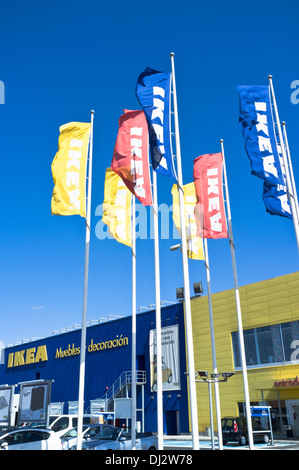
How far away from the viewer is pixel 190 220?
A: 18.8 metres

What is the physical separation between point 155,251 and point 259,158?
17.2 feet

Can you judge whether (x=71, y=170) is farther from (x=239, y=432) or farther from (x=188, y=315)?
(x=239, y=432)

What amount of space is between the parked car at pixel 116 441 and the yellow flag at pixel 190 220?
8110 millimetres

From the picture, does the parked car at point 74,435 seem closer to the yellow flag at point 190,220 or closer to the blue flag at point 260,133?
the yellow flag at point 190,220

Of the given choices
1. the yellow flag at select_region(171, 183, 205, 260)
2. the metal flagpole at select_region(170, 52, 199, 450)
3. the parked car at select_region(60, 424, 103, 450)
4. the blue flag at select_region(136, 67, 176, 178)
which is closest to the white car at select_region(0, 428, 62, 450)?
the parked car at select_region(60, 424, 103, 450)

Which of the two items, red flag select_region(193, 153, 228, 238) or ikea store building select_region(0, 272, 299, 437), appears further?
ikea store building select_region(0, 272, 299, 437)

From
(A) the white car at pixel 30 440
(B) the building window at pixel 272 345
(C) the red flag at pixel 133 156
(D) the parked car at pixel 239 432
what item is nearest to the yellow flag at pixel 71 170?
(C) the red flag at pixel 133 156

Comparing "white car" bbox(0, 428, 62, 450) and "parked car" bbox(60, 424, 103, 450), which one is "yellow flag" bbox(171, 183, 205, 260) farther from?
"white car" bbox(0, 428, 62, 450)

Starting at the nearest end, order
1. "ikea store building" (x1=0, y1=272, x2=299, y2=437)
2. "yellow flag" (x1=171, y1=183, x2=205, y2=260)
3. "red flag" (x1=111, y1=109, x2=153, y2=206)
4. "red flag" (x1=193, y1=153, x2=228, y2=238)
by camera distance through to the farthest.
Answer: "red flag" (x1=111, y1=109, x2=153, y2=206) < "red flag" (x1=193, y1=153, x2=228, y2=238) < "yellow flag" (x1=171, y1=183, x2=205, y2=260) < "ikea store building" (x1=0, y1=272, x2=299, y2=437)

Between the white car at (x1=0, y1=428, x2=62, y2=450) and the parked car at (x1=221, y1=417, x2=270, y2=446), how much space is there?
13.1m

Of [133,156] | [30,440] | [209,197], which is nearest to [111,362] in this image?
[30,440]

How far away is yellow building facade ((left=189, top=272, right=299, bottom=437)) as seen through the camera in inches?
1160

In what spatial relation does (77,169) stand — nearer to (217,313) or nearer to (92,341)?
(217,313)
